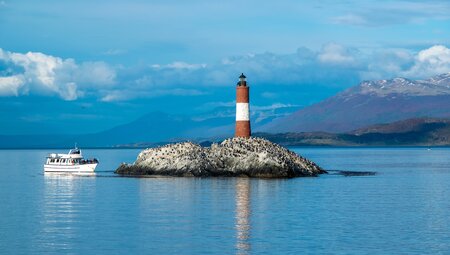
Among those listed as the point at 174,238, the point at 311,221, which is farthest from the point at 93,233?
the point at 311,221

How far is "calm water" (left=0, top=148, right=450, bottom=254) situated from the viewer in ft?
124

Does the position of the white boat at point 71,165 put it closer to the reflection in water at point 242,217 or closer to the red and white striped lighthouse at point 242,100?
the red and white striped lighthouse at point 242,100

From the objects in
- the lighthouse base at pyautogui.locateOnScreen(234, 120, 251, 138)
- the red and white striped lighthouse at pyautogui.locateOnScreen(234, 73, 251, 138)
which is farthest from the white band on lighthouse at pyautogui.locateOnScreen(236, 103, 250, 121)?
the lighthouse base at pyautogui.locateOnScreen(234, 120, 251, 138)

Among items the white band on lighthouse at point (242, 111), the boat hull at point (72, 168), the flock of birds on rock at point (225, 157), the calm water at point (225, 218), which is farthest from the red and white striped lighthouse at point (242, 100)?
the boat hull at point (72, 168)

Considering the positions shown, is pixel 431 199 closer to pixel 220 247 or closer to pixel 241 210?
pixel 241 210

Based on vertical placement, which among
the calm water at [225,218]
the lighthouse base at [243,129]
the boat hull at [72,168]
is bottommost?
the calm water at [225,218]

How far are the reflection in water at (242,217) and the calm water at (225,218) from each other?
2.4 inches

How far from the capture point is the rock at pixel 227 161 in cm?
8344

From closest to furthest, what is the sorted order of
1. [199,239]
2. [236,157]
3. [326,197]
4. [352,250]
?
[352,250]
[199,239]
[326,197]
[236,157]

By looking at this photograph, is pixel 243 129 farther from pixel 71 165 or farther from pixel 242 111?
pixel 71 165

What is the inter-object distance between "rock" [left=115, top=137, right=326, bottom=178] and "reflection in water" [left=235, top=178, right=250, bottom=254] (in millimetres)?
8306

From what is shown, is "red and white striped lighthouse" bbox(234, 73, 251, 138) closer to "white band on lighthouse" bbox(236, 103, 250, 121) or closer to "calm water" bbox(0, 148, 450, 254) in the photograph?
"white band on lighthouse" bbox(236, 103, 250, 121)

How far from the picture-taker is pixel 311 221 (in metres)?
46.8

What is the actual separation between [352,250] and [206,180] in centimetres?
4354
